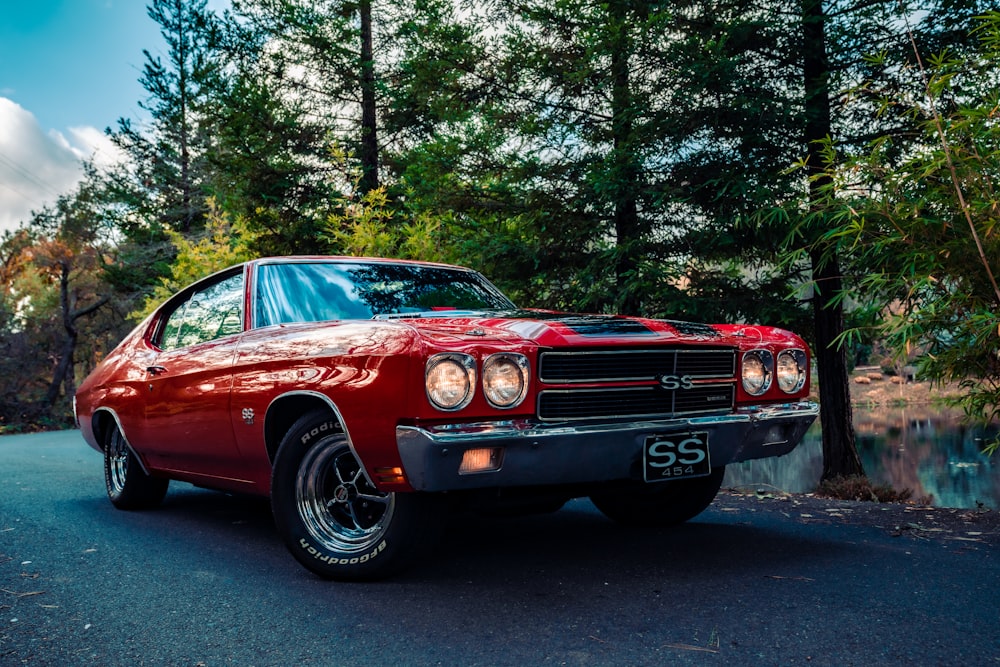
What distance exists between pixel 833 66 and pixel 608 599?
681 cm

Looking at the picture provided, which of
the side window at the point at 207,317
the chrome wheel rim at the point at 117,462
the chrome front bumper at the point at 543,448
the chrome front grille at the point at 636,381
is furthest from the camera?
the chrome wheel rim at the point at 117,462

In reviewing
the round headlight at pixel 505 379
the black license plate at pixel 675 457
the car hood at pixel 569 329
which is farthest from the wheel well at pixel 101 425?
the black license plate at pixel 675 457

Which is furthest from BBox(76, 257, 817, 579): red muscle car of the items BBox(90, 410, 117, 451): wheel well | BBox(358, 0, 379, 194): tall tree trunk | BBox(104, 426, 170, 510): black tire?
BBox(358, 0, 379, 194): tall tree trunk

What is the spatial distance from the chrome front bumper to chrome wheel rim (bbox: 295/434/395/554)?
23.4 inches

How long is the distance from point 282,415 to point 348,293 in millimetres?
799

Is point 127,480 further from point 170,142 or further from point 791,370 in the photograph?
point 170,142

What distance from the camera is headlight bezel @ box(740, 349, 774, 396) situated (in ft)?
13.2

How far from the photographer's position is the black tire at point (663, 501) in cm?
451

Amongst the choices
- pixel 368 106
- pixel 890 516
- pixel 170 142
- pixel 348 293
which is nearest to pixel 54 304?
pixel 170 142

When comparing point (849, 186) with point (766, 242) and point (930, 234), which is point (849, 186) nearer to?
point (930, 234)

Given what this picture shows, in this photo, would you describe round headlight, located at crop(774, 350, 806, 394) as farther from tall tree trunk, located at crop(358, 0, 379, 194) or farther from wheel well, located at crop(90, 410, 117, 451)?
tall tree trunk, located at crop(358, 0, 379, 194)

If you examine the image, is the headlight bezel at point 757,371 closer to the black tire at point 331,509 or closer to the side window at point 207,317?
the black tire at point 331,509

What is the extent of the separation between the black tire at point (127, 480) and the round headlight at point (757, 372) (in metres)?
3.90

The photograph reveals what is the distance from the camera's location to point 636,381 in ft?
11.7
